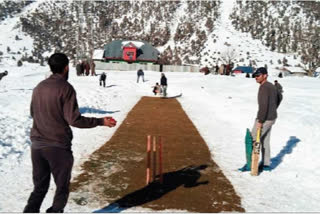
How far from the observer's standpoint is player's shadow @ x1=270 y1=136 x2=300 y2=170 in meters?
8.19

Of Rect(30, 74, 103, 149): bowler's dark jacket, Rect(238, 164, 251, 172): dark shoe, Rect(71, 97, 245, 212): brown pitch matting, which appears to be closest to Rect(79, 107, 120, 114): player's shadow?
Rect(71, 97, 245, 212): brown pitch matting

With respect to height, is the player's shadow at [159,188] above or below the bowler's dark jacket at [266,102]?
below

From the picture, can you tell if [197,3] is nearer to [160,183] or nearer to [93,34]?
[93,34]

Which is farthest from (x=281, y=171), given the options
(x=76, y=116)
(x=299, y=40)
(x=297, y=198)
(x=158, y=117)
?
(x=299, y=40)

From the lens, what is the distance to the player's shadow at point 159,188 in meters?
5.27

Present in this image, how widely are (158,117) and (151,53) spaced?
63193 mm

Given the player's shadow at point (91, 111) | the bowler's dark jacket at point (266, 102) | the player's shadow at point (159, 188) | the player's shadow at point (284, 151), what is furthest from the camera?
the player's shadow at point (91, 111)

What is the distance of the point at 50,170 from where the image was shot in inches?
151

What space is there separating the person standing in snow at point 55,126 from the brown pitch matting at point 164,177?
5.17 feet

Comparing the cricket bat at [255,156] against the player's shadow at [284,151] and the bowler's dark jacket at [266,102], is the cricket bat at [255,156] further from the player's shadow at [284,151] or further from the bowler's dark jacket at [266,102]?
the player's shadow at [284,151]

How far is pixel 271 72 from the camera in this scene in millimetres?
77812

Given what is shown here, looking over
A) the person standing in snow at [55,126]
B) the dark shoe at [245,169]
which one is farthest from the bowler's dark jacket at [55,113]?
the dark shoe at [245,169]

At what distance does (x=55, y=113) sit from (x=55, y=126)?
0.50 ft

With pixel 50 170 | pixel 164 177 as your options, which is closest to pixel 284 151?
pixel 164 177
